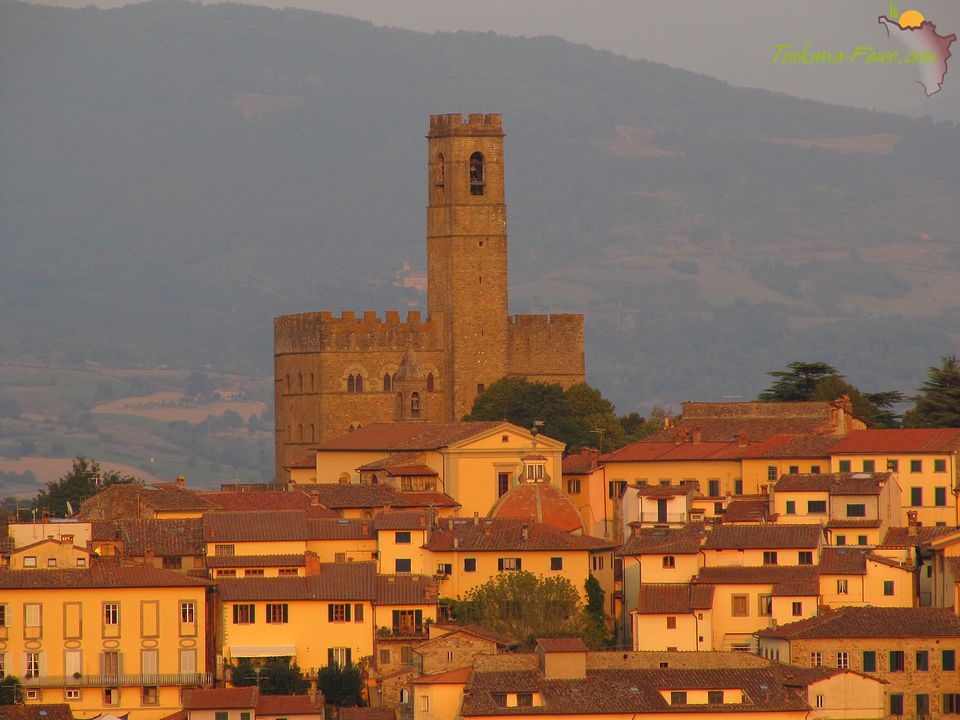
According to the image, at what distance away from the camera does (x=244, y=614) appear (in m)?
57.1

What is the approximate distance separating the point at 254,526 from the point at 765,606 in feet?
41.8

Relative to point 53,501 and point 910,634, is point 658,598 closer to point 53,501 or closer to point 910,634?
point 910,634

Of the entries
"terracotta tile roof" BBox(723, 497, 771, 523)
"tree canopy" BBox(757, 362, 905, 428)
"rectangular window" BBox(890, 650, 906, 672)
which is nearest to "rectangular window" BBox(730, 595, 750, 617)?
"rectangular window" BBox(890, 650, 906, 672)

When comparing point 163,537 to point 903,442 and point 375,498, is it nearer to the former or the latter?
point 375,498

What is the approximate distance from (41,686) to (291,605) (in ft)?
19.4

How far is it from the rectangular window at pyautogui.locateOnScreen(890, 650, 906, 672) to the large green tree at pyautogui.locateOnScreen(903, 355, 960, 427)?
2916 centimetres

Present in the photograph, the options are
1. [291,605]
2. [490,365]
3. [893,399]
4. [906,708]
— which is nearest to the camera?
[906,708]

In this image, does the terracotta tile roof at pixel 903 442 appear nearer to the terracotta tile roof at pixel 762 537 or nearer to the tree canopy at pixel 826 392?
the terracotta tile roof at pixel 762 537

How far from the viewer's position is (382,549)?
61.7 meters

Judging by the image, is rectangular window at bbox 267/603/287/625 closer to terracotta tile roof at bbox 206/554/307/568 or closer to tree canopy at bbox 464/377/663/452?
terracotta tile roof at bbox 206/554/307/568

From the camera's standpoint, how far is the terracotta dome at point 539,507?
67.1 m

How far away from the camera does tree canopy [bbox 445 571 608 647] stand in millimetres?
57781

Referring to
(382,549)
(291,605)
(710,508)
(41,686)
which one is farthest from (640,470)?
(41,686)

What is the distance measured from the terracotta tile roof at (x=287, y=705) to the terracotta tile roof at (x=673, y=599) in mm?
8740
